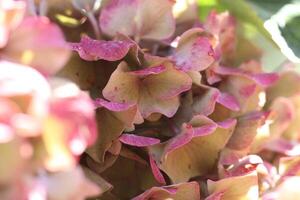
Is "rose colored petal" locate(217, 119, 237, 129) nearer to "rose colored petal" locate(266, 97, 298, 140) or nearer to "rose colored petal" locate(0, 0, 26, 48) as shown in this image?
"rose colored petal" locate(266, 97, 298, 140)

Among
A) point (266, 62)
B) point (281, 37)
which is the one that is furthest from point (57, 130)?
point (266, 62)

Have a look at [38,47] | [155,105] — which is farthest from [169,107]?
[38,47]

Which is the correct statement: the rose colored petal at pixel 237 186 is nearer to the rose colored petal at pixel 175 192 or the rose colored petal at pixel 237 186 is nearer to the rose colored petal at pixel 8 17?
the rose colored petal at pixel 175 192

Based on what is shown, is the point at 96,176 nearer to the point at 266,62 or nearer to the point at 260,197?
the point at 260,197

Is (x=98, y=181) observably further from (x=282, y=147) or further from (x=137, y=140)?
(x=282, y=147)

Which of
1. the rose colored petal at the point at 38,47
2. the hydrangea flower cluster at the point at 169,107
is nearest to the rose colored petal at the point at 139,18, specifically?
the hydrangea flower cluster at the point at 169,107

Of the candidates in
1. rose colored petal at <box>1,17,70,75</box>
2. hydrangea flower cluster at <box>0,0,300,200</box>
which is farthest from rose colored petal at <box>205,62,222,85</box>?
rose colored petal at <box>1,17,70,75</box>
